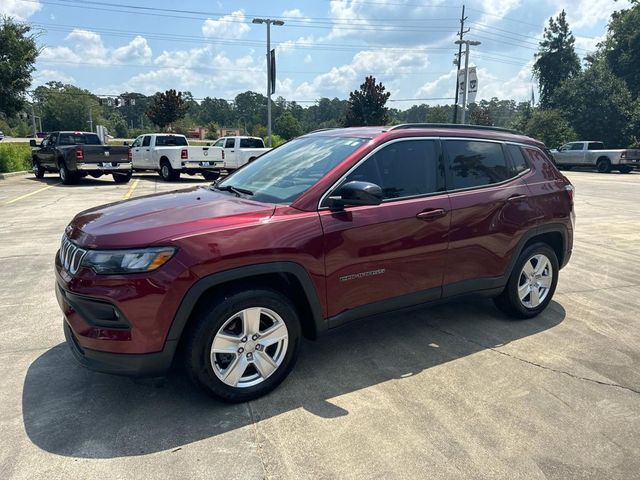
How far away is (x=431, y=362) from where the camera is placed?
3.79 meters

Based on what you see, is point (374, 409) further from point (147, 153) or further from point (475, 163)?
point (147, 153)

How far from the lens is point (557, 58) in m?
53.0

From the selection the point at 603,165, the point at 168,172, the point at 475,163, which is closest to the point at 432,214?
the point at 475,163

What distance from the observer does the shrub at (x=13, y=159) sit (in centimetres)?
2139

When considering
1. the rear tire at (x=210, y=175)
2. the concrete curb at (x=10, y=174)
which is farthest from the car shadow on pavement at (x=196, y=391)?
the concrete curb at (x=10, y=174)

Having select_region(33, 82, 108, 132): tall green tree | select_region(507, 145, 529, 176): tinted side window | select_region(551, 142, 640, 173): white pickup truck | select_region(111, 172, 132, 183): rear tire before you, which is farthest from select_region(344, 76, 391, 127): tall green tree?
select_region(33, 82, 108, 132): tall green tree

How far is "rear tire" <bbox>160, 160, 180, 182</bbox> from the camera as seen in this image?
18.8 metres

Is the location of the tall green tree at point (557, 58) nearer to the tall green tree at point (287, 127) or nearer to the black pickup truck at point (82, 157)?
the tall green tree at point (287, 127)

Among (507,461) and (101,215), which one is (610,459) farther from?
(101,215)

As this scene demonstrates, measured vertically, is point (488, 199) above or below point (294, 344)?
above

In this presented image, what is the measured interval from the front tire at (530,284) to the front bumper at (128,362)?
3162 millimetres

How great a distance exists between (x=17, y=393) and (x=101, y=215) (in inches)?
52.0

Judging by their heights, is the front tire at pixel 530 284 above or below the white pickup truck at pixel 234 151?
below

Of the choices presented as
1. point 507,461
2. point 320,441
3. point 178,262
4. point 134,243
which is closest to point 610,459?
point 507,461
